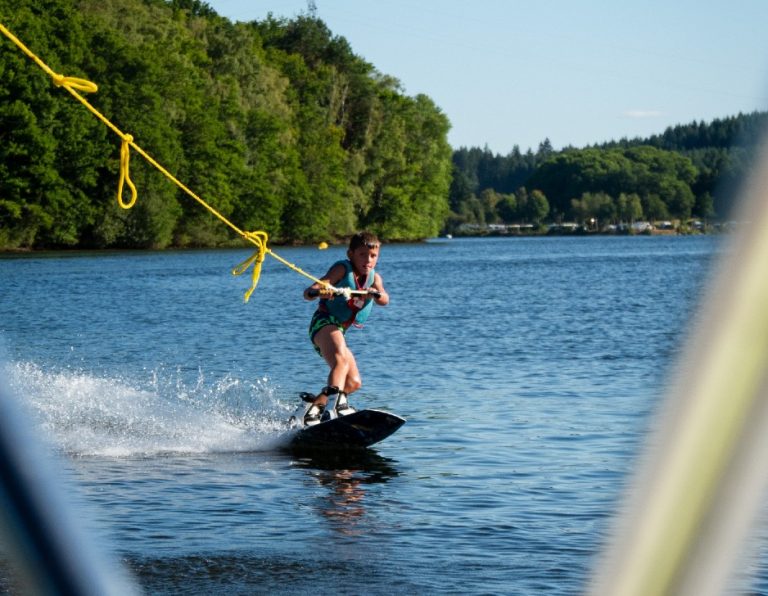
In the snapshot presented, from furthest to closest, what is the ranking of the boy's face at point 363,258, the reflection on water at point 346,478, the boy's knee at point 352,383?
the boy's knee at point 352,383, the boy's face at point 363,258, the reflection on water at point 346,478

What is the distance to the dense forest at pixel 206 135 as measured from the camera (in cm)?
6669

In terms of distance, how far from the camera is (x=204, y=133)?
79688 millimetres

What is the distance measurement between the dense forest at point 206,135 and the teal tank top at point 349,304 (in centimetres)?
3460

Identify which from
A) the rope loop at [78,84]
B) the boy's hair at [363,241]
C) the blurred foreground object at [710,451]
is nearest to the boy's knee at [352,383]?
the boy's hair at [363,241]

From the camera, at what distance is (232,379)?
19.5 metres

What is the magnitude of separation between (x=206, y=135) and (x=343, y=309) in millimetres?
70524

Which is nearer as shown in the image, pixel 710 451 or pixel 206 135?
pixel 710 451

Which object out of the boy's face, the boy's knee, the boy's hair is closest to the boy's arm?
the boy's face

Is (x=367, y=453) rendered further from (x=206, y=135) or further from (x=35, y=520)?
(x=206, y=135)

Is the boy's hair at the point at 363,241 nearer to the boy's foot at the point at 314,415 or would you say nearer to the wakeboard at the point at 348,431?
the wakeboard at the point at 348,431

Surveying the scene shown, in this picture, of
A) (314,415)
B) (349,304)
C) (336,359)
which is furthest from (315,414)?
(349,304)

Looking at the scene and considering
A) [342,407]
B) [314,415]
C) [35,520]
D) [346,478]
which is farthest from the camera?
[314,415]

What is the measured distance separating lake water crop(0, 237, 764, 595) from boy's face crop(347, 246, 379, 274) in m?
1.81

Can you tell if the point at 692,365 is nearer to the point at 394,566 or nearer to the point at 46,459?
the point at 46,459
